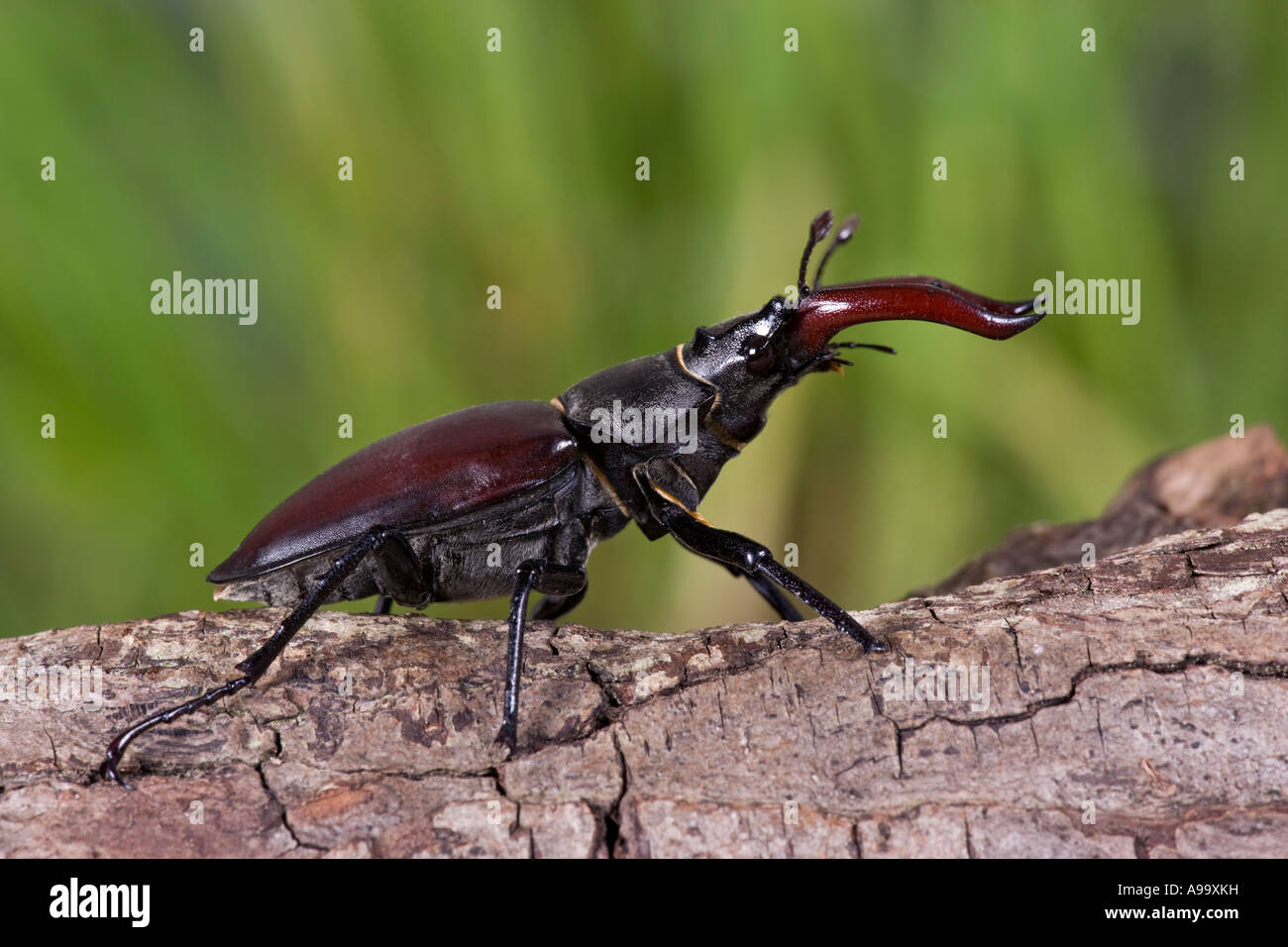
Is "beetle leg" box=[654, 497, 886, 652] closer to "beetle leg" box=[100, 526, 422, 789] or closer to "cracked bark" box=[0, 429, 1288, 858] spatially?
"cracked bark" box=[0, 429, 1288, 858]

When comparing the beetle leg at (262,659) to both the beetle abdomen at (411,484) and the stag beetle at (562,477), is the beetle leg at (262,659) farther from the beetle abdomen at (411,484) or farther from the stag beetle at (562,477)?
the beetle abdomen at (411,484)

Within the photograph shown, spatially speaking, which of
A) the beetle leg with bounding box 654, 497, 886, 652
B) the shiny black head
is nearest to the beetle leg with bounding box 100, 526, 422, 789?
the beetle leg with bounding box 654, 497, 886, 652

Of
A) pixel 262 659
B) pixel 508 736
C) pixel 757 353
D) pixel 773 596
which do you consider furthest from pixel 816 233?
pixel 262 659

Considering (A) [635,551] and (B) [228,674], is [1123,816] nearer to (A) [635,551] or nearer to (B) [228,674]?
(B) [228,674]
